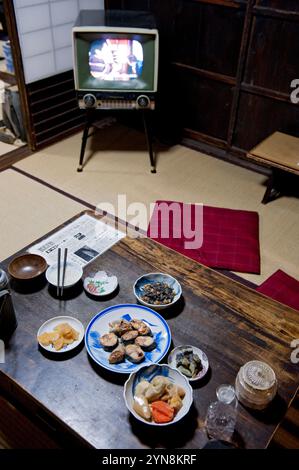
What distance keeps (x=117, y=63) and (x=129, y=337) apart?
2.37 metres

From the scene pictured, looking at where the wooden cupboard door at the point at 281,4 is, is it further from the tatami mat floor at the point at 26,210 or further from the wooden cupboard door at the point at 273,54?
the tatami mat floor at the point at 26,210

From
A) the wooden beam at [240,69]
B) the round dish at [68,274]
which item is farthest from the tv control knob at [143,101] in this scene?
the round dish at [68,274]

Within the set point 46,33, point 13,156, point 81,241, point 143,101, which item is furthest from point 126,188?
point 46,33

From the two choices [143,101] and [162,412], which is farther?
[143,101]

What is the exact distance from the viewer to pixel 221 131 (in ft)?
12.6

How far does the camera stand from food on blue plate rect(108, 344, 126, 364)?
153cm

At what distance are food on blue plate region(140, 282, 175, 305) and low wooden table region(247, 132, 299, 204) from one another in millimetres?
1630

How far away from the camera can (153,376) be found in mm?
1488

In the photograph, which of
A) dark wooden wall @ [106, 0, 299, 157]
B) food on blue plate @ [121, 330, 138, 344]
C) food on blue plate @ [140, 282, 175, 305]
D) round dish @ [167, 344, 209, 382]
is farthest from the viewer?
dark wooden wall @ [106, 0, 299, 157]

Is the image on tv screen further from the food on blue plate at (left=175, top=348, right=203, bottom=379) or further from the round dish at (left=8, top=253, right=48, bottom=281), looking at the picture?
the food on blue plate at (left=175, top=348, right=203, bottom=379)

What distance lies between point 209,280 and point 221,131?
229 cm

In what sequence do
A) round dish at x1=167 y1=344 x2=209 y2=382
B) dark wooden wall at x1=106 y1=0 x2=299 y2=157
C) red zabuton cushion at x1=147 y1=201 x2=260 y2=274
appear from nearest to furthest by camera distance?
round dish at x1=167 y1=344 x2=209 y2=382 → red zabuton cushion at x1=147 y1=201 x2=260 y2=274 → dark wooden wall at x1=106 y1=0 x2=299 y2=157

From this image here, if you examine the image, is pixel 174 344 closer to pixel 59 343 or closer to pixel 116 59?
pixel 59 343

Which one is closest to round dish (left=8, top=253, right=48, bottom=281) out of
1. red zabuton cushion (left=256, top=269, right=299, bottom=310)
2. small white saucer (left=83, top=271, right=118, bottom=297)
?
small white saucer (left=83, top=271, right=118, bottom=297)
